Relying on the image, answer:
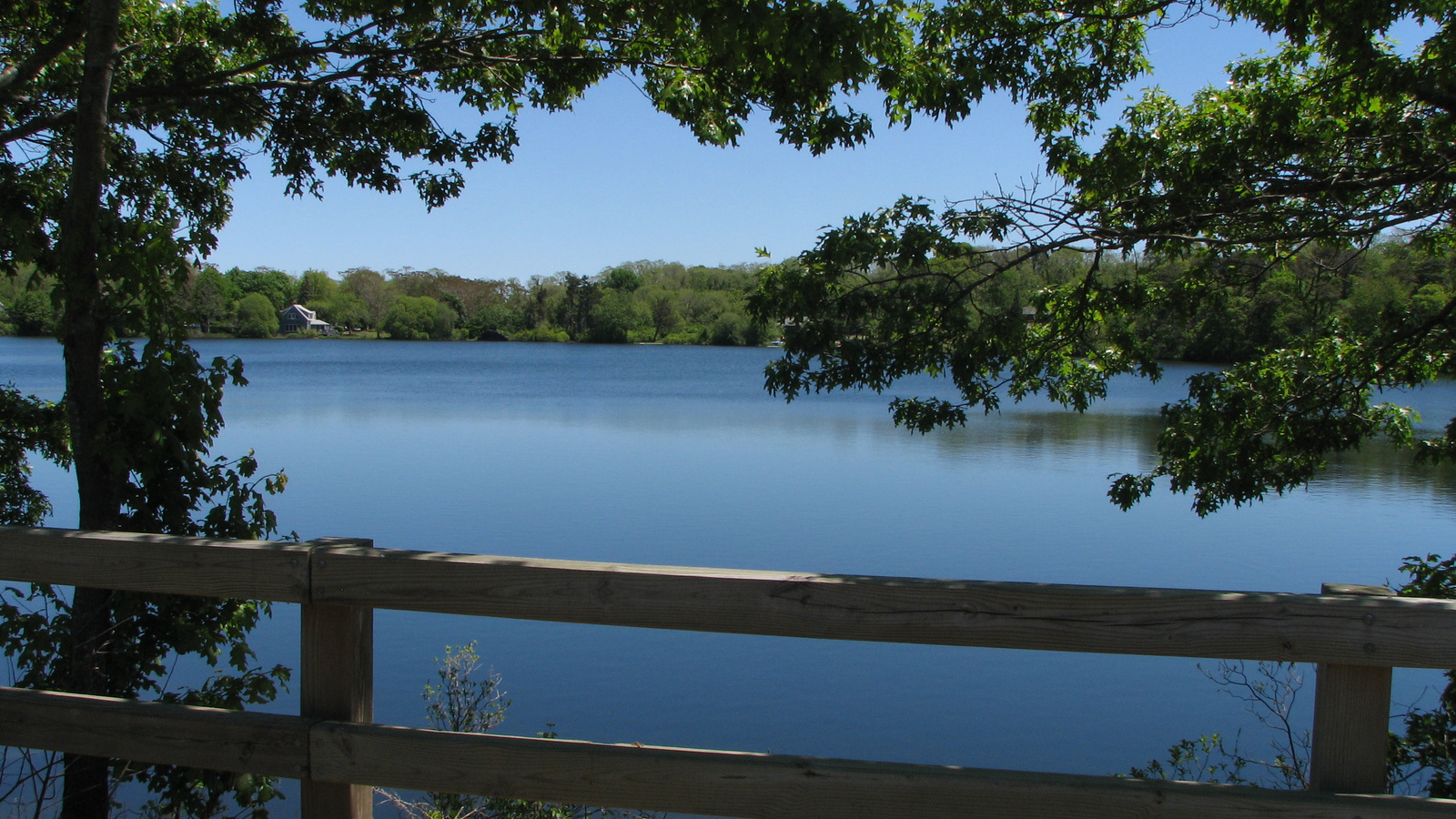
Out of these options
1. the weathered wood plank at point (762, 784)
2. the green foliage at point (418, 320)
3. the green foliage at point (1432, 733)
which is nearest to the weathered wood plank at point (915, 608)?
the weathered wood plank at point (762, 784)

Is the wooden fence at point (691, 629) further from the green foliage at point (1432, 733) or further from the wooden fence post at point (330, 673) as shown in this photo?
the green foliage at point (1432, 733)

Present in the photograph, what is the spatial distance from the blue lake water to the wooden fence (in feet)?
18.4

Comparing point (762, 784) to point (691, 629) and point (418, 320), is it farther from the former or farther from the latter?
point (418, 320)

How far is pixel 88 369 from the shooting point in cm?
398

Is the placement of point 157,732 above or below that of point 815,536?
above

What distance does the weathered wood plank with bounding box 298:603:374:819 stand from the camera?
2.46m

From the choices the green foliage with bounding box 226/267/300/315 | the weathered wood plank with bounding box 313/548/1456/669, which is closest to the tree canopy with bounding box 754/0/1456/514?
the weathered wood plank with bounding box 313/548/1456/669

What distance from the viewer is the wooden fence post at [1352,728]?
6.97ft

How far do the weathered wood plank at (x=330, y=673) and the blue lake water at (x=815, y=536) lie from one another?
551 centimetres

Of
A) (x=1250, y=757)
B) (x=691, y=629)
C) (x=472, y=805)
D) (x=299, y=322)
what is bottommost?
(x=1250, y=757)

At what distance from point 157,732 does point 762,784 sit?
4.85 ft

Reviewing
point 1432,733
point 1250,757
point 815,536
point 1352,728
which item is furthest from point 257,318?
point 1352,728

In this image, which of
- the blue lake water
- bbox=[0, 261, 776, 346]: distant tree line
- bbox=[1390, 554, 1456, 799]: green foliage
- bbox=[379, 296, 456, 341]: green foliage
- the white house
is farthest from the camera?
bbox=[379, 296, 456, 341]: green foliage

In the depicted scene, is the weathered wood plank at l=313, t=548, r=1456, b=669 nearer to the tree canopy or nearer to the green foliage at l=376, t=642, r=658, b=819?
the green foliage at l=376, t=642, r=658, b=819
